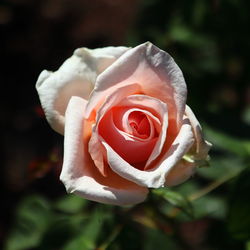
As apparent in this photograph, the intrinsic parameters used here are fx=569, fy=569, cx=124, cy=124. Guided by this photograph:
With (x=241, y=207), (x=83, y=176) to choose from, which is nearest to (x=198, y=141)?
(x=83, y=176)

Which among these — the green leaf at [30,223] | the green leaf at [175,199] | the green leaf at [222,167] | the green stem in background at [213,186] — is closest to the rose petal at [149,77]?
the green leaf at [175,199]

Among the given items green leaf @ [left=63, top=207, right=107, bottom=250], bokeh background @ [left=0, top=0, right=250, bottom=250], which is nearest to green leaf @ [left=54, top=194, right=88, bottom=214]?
bokeh background @ [left=0, top=0, right=250, bottom=250]

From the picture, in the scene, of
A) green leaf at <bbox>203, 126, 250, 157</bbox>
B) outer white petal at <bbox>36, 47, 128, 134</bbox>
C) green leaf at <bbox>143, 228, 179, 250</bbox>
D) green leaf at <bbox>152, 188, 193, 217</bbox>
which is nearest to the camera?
outer white petal at <bbox>36, 47, 128, 134</bbox>

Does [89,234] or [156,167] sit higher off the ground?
[156,167]

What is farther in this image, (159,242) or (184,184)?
(184,184)

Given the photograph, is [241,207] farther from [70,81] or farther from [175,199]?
[70,81]

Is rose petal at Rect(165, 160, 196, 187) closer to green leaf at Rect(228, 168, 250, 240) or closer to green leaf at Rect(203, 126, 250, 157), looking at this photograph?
green leaf at Rect(228, 168, 250, 240)

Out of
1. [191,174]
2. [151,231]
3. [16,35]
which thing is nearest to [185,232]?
[151,231]
